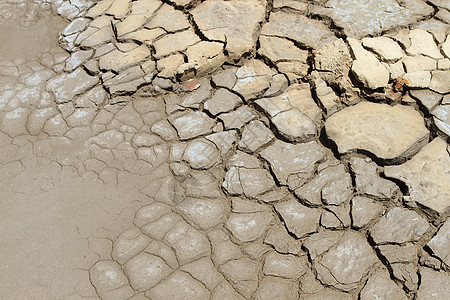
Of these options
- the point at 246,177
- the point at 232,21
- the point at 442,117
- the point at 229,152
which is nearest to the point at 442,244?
the point at 442,117

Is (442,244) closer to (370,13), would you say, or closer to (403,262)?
(403,262)

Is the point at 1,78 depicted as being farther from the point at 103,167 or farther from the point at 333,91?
the point at 333,91

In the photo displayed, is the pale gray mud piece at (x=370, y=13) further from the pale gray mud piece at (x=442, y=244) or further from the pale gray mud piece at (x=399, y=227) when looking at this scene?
the pale gray mud piece at (x=442, y=244)

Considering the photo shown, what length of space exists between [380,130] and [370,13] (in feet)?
3.90

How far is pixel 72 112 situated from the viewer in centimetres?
312

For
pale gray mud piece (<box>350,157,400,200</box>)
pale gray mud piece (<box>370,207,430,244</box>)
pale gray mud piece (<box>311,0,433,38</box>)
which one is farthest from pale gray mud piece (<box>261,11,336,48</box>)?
pale gray mud piece (<box>370,207,430,244</box>)

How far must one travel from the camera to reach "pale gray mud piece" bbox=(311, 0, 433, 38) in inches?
133

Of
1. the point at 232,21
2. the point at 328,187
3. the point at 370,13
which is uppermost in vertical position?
the point at 370,13

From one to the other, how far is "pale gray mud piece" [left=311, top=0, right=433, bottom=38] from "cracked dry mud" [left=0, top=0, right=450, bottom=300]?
15 millimetres

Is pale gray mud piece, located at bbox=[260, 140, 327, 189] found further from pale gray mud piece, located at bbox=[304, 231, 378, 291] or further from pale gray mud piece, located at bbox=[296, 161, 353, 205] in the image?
pale gray mud piece, located at bbox=[304, 231, 378, 291]

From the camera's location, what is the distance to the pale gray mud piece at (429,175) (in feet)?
8.06

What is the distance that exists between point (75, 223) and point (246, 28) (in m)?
1.89

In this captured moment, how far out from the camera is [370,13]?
3500 mm

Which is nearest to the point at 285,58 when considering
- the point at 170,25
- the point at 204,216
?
the point at 170,25
